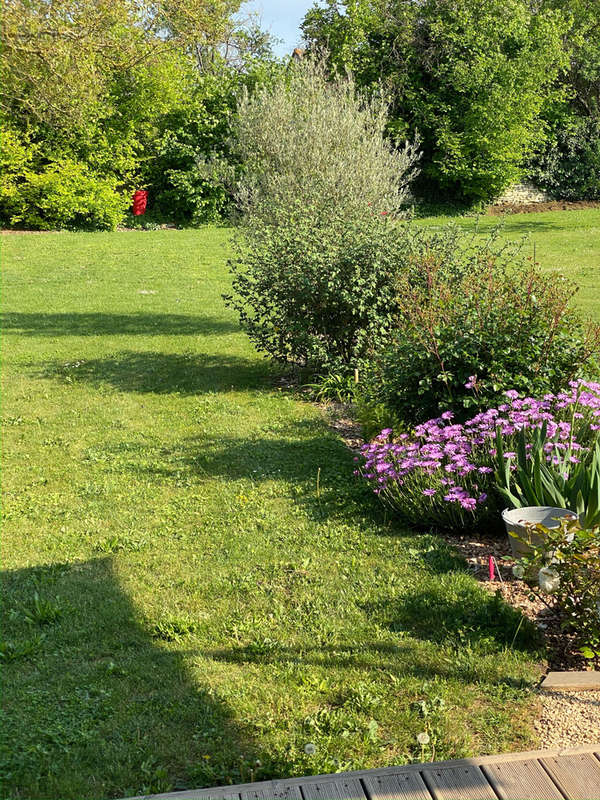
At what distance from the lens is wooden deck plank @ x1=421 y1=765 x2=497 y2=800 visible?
93.2 inches

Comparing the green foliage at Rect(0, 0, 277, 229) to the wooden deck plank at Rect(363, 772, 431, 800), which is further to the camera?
the green foliage at Rect(0, 0, 277, 229)

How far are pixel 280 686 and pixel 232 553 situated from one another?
1.42 m

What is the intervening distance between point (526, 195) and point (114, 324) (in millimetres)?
20731

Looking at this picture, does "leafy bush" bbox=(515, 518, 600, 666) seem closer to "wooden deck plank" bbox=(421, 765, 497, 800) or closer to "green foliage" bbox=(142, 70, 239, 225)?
"wooden deck plank" bbox=(421, 765, 497, 800)

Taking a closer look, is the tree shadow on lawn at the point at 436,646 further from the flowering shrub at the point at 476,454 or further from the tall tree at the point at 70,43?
the tall tree at the point at 70,43

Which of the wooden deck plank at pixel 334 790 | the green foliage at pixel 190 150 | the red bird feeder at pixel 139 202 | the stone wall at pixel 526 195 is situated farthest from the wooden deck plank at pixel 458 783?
the stone wall at pixel 526 195

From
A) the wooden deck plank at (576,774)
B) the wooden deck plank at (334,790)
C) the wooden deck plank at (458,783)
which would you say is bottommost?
the wooden deck plank at (334,790)

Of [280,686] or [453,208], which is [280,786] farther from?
[453,208]

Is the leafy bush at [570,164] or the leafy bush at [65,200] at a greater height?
the leafy bush at [570,164]

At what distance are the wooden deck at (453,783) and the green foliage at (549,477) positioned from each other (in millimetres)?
1756

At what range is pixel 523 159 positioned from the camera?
26812 mm

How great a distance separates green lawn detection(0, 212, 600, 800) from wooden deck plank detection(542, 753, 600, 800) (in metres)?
0.25

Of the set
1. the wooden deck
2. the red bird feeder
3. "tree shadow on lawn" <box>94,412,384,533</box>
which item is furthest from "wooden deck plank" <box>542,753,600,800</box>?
the red bird feeder

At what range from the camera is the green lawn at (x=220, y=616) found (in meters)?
2.85
